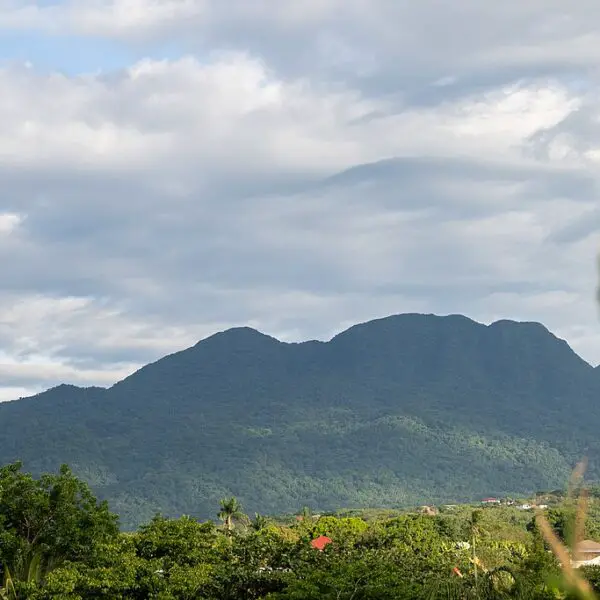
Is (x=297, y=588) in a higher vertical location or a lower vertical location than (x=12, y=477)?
lower

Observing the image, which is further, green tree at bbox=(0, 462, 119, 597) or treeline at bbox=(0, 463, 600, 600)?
green tree at bbox=(0, 462, 119, 597)

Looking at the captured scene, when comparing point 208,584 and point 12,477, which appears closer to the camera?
point 208,584

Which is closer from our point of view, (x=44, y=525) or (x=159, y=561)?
(x=159, y=561)

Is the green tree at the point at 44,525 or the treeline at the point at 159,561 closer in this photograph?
the treeline at the point at 159,561

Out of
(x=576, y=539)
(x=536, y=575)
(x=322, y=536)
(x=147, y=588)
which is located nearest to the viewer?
(x=576, y=539)

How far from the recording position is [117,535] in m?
32.0

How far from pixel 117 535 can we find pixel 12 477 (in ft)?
12.8

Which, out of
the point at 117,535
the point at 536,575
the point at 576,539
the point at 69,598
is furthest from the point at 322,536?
the point at 576,539

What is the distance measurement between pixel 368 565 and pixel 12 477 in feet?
42.4

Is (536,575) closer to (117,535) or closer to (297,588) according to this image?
(297,588)

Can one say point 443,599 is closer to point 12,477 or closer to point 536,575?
point 536,575

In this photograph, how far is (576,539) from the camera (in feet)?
7.83

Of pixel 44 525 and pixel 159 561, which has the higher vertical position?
pixel 44 525

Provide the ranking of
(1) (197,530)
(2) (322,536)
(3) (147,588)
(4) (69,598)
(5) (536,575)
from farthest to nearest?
(2) (322,536)
(1) (197,530)
(3) (147,588)
(4) (69,598)
(5) (536,575)
